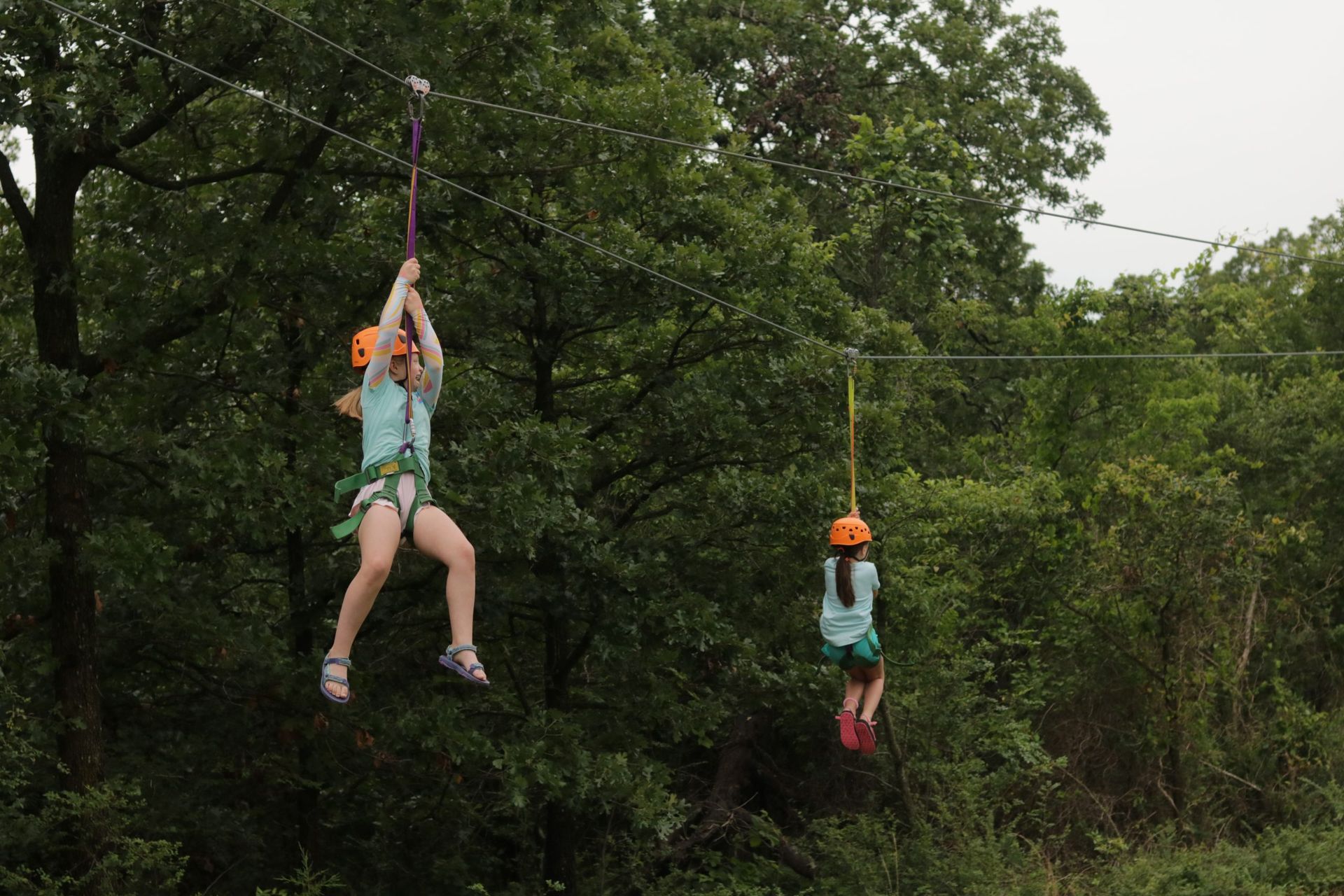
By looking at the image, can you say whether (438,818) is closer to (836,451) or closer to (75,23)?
(836,451)

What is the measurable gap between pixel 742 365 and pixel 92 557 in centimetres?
637

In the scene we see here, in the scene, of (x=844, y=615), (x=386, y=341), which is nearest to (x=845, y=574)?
(x=844, y=615)

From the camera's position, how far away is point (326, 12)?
35.0 ft

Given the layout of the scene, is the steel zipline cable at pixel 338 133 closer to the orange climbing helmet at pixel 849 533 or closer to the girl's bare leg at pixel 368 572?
the orange climbing helmet at pixel 849 533

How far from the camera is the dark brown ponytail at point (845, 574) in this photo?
922cm

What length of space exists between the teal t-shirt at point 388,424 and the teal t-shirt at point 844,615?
3.64 metres

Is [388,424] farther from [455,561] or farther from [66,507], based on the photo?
[66,507]

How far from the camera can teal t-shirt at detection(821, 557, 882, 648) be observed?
9.32 metres

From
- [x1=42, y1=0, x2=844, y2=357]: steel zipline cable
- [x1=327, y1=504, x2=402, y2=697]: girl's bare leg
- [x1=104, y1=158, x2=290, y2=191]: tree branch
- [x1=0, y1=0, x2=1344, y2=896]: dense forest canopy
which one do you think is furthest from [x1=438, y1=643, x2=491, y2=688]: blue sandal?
[x1=104, y1=158, x2=290, y2=191]: tree branch

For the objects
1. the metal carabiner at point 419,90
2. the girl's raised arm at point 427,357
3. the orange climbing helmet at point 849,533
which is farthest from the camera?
the orange climbing helmet at point 849,533

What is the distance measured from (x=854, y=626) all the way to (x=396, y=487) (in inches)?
160

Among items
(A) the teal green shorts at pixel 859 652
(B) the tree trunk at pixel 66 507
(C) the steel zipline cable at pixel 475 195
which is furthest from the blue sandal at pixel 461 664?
(B) the tree trunk at pixel 66 507

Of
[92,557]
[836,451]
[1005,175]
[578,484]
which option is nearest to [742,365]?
[836,451]

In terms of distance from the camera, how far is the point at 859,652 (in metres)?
9.53
